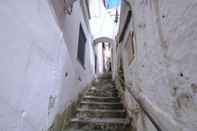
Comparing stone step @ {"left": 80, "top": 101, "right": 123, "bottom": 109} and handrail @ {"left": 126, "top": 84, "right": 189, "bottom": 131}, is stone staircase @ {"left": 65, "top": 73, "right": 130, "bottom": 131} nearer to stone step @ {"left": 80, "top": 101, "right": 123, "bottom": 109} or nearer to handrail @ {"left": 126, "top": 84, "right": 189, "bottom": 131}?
stone step @ {"left": 80, "top": 101, "right": 123, "bottom": 109}

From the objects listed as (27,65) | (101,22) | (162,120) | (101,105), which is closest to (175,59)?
(162,120)

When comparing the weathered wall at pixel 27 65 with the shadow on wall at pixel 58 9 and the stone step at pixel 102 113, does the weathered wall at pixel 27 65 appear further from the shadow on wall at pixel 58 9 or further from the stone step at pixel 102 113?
the stone step at pixel 102 113

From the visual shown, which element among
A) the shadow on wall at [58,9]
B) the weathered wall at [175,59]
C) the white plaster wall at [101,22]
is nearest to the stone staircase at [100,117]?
the weathered wall at [175,59]

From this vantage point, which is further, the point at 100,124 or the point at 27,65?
the point at 100,124

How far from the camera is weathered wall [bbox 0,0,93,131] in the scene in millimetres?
646

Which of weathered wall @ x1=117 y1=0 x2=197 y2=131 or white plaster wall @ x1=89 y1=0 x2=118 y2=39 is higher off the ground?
white plaster wall @ x1=89 y1=0 x2=118 y2=39

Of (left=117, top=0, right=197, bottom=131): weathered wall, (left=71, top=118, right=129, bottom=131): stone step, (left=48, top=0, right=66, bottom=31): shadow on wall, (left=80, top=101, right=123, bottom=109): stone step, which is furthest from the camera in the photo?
(left=80, top=101, right=123, bottom=109): stone step

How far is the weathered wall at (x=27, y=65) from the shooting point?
65 centimetres

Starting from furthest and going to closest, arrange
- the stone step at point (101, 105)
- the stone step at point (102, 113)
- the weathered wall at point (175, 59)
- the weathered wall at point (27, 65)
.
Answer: the stone step at point (101, 105), the stone step at point (102, 113), the weathered wall at point (27, 65), the weathered wall at point (175, 59)

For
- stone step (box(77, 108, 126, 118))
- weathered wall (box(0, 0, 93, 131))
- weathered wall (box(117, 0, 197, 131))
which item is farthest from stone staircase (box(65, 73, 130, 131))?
weathered wall (box(117, 0, 197, 131))

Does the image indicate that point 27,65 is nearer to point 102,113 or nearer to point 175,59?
point 175,59

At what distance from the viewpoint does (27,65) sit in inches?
33.0

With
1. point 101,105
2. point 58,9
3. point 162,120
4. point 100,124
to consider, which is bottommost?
point 100,124

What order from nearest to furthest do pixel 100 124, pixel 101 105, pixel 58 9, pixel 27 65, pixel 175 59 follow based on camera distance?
pixel 175 59, pixel 27 65, pixel 58 9, pixel 100 124, pixel 101 105
